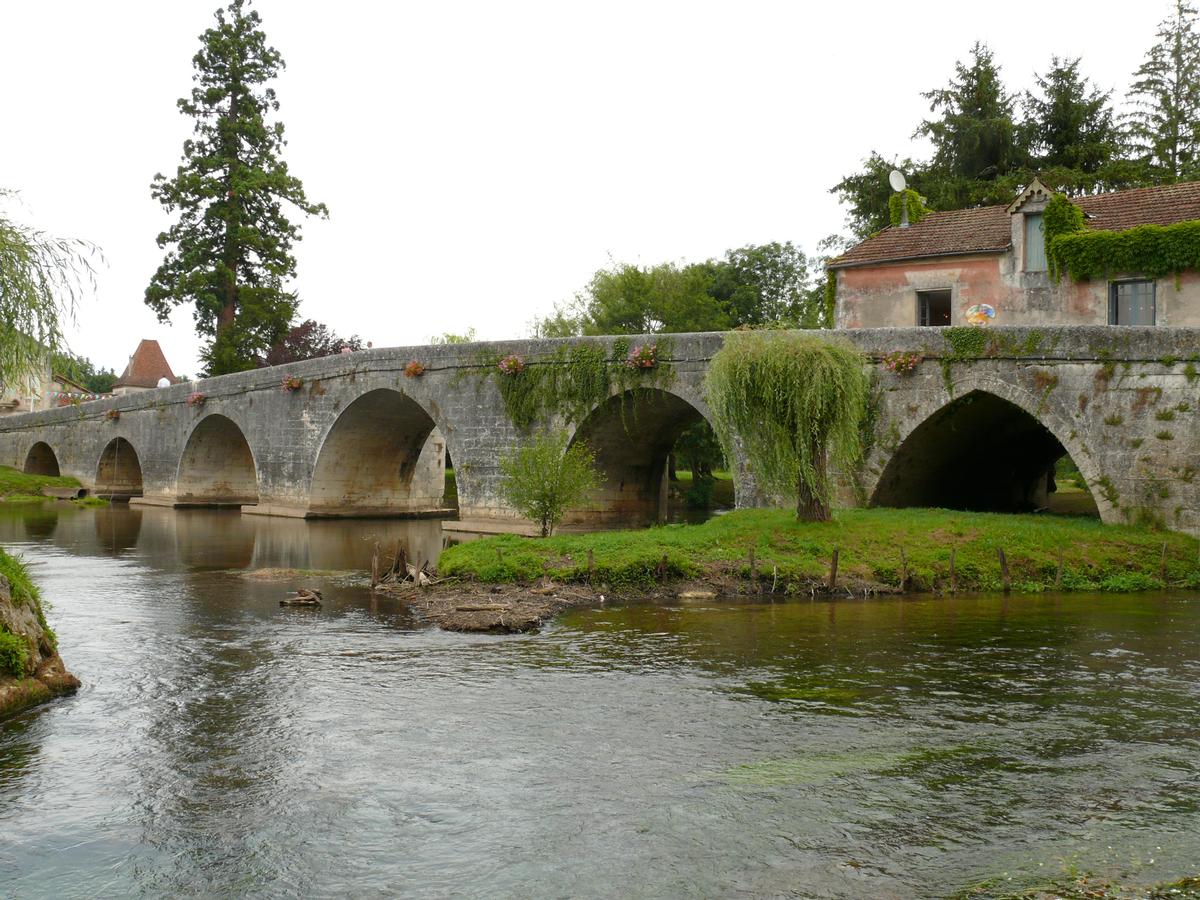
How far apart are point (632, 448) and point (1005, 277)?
391 inches

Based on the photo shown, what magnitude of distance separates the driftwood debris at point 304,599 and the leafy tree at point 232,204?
30808 millimetres

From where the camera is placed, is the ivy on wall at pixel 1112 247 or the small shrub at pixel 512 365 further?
the small shrub at pixel 512 365

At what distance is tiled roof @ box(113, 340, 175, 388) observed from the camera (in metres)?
73.9

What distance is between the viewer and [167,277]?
145 ft

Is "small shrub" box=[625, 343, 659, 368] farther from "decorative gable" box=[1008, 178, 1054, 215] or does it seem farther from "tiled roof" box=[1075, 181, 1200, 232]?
"tiled roof" box=[1075, 181, 1200, 232]

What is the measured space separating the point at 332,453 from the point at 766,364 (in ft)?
59.6

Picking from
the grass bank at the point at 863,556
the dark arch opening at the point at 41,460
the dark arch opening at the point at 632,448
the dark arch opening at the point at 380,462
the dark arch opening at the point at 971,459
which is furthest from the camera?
the dark arch opening at the point at 41,460

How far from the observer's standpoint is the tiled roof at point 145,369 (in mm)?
73938

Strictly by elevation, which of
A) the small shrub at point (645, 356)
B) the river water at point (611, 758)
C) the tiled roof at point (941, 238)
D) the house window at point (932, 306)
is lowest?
the river water at point (611, 758)

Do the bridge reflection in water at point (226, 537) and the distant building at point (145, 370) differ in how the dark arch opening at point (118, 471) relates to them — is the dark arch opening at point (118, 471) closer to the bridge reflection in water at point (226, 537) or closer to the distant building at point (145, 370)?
the bridge reflection in water at point (226, 537)

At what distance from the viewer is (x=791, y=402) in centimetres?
1655

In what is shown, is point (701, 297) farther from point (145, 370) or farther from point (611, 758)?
point (145, 370)

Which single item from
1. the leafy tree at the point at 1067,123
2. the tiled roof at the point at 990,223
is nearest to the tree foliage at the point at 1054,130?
the leafy tree at the point at 1067,123

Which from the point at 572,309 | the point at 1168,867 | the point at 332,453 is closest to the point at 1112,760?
the point at 1168,867
